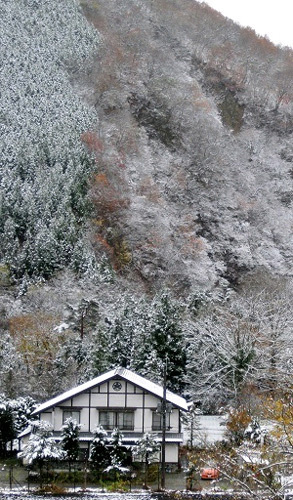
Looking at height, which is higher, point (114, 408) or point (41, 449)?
point (114, 408)

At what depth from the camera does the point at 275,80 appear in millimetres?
88750

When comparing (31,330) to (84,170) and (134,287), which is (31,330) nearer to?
(134,287)

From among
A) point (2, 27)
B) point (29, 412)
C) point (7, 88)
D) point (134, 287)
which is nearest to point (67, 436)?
point (29, 412)

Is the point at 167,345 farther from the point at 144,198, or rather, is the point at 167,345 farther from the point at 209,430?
the point at 144,198

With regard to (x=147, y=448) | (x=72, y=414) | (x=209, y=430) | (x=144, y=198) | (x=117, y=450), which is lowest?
(x=209, y=430)

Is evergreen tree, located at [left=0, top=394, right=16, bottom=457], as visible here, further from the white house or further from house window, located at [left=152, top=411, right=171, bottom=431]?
house window, located at [left=152, top=411, right=171, bottom=431]

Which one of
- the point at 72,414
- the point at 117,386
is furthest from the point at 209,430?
the point at 72,414

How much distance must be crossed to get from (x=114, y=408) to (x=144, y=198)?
33218mm

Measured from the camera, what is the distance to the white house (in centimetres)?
3097

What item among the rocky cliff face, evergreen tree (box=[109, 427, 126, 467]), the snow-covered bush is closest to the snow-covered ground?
evergreen tree (box=[109, 427, 126, 467])

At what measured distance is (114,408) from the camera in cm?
3125

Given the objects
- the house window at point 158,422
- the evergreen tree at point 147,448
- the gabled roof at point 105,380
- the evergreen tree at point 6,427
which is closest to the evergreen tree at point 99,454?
the evergreen tree at point 147,448

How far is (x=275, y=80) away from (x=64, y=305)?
183 feet

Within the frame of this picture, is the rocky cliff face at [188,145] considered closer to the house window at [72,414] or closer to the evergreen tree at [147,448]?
the house window at [72,414]
